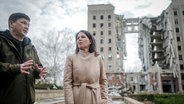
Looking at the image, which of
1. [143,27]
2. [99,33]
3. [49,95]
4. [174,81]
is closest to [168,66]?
[174,81]

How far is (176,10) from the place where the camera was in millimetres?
46750

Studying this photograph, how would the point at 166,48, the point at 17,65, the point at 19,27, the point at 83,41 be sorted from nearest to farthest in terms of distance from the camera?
the point at 17,65 → the point at 19,27 → the point at 83,41 → the point at 166,48

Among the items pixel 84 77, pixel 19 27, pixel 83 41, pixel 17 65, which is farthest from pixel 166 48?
pixel 17 65

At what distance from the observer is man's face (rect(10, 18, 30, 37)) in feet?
8.28

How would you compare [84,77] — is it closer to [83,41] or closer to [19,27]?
[83,41]

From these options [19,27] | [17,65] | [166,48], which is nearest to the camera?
[17,65]

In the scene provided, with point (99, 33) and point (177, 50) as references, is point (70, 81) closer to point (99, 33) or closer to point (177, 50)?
point (177, 50)

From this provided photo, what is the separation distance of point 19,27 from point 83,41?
828mm

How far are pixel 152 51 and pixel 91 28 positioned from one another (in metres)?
15.3

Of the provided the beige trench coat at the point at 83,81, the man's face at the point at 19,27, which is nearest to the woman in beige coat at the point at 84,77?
the beige trench coat at the point at 83,81

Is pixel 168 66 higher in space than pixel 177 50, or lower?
lower

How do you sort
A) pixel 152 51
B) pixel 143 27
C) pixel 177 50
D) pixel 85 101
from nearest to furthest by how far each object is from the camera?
pixel 85 101
pixel 177 50
pixel 152 51
pixel 143 27

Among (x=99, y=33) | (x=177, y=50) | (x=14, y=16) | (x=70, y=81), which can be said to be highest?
(x=99, y=33)

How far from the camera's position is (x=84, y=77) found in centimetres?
259
